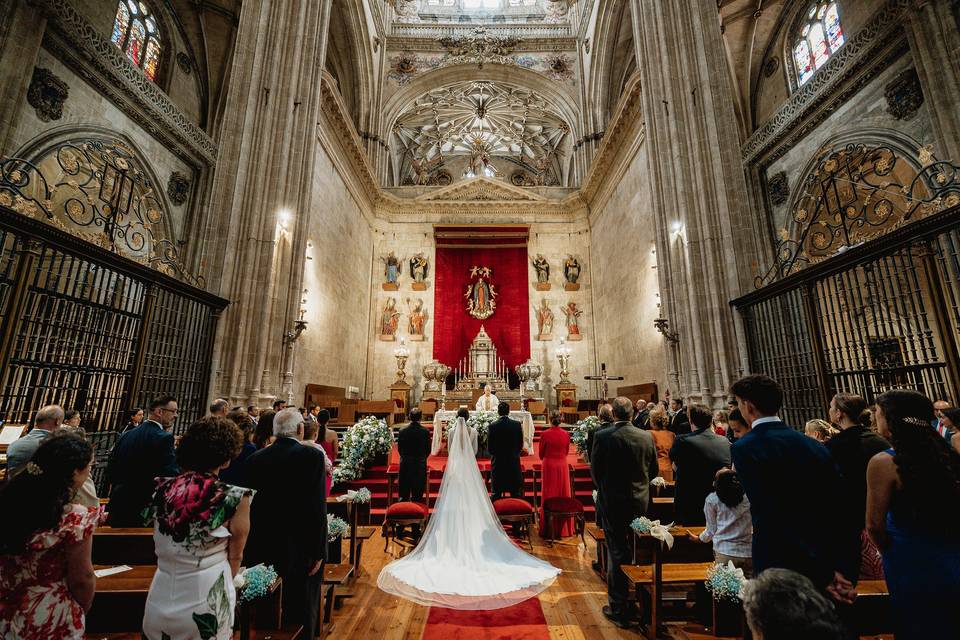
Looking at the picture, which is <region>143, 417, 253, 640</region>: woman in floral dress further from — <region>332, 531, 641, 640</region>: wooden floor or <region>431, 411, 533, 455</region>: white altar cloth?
<region>431, 411, 533, 455</region>: white altar cloth

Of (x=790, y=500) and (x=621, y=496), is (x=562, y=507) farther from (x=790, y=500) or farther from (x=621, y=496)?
(x=790, y=500)

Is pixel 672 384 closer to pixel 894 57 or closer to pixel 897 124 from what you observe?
pixel 897 124

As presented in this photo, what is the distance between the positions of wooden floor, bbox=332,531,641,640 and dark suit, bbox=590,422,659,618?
0.29m

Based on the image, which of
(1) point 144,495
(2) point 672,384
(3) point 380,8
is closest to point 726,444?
(1) point 144,495

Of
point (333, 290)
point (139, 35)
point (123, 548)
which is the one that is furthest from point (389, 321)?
point (123, 548)

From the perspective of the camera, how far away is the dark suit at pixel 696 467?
11.5 ft

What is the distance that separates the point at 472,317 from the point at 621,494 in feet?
48.6

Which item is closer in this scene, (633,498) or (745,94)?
(633,498)

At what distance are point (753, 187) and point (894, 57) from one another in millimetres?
3826

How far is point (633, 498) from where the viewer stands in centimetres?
370

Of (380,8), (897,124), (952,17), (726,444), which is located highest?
(380,8)

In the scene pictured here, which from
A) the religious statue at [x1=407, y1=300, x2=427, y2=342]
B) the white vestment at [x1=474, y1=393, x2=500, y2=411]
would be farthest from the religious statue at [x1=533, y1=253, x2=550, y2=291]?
the white vestment at [x1=474, y1=393, x2=500, y2=411]

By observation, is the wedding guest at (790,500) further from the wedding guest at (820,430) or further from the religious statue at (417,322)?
the religious statue at (417,322)

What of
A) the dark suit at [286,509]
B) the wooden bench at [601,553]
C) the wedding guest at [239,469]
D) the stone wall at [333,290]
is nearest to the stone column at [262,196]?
the stone wall at [333,290]
